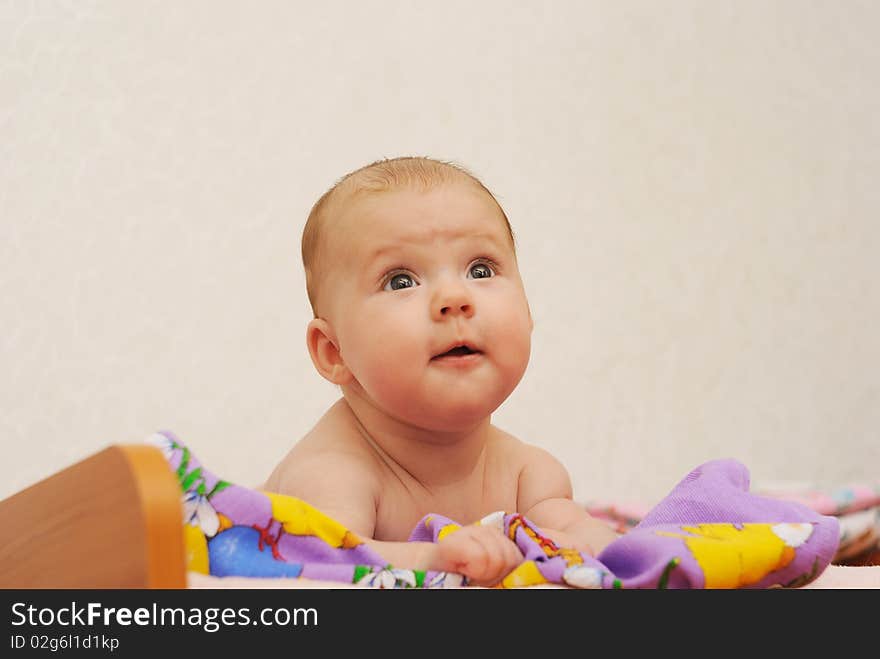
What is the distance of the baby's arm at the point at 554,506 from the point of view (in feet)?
3.21

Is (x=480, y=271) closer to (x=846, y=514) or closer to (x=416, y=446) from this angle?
(x=416, y=446)

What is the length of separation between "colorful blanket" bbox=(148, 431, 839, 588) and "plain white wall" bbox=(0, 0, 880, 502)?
124 centimetres

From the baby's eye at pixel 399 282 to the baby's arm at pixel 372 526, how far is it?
0.58 ft

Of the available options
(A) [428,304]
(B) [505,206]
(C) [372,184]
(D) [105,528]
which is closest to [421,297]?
(A) [428,304]

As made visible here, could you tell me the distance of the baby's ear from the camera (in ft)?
3.47

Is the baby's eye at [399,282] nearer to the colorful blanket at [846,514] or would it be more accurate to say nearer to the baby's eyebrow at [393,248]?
the baby's eyebrow at [393,248]

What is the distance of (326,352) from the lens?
108 centimetres

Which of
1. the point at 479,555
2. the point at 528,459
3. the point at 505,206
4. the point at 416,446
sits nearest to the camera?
the point at 479,555

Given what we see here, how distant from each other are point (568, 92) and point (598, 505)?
124cm

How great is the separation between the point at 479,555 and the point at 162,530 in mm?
269

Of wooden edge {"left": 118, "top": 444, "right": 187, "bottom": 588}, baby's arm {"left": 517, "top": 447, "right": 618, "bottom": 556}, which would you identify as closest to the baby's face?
baby's arm {"left": 517, "top": 447, "right": 618, "bottom": 556}

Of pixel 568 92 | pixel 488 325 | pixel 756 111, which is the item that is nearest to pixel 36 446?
pixel 488 325

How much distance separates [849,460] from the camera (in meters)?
2.59
